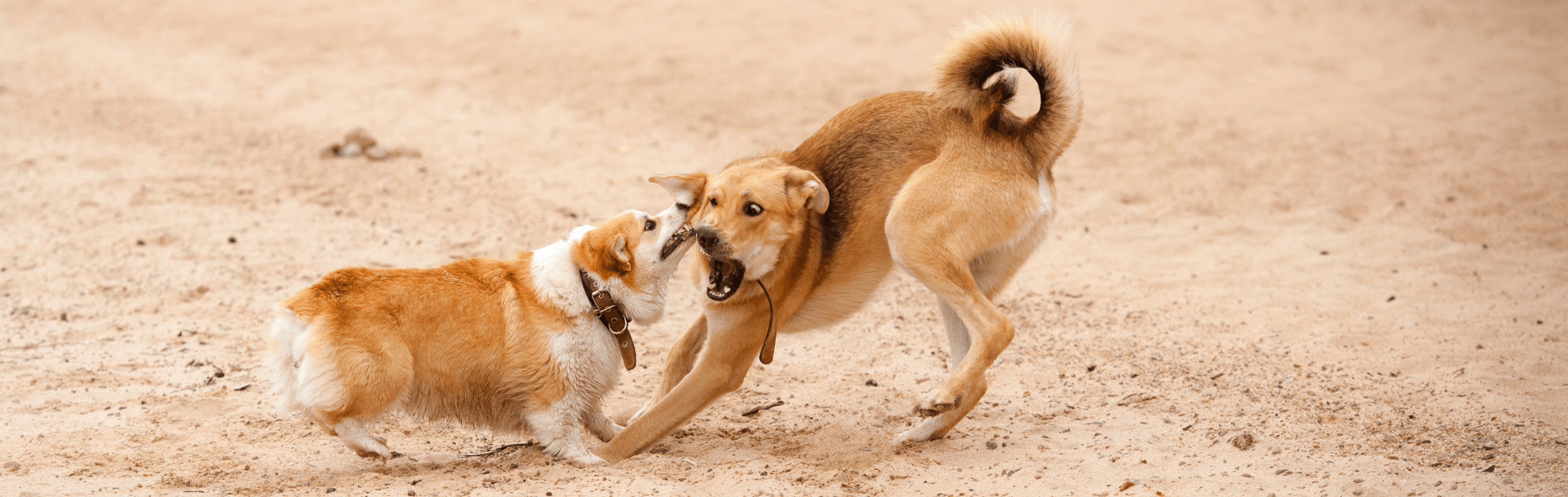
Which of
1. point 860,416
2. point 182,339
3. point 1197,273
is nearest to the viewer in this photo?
point 860,416

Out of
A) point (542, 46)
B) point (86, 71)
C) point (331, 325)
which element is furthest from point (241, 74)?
point (331, 325)

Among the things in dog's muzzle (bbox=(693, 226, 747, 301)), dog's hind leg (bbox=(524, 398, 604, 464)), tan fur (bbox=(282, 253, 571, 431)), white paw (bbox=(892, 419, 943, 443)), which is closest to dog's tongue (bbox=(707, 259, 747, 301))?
dog's muzzle (bbox=(693, 226, 747, 301))

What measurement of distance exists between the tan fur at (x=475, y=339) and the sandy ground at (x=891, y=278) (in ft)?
0.81

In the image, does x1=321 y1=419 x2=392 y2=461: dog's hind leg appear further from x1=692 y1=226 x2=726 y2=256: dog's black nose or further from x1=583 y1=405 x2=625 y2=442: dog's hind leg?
x1=692 y1=226 x2=726 y2=256: dog's black nose

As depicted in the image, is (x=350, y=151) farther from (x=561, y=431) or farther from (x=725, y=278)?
(x=725, y=278)

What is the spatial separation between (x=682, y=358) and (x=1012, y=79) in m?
1.89

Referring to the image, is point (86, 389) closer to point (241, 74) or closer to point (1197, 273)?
point (1197, 273)

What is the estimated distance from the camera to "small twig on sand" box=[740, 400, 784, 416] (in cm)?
529

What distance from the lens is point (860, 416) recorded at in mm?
5207

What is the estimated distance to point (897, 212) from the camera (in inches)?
183

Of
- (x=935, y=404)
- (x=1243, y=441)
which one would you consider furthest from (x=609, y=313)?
(x=1243, y=441)

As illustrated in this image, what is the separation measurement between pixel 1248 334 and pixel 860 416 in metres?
2.23

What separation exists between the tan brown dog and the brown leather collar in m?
0.29

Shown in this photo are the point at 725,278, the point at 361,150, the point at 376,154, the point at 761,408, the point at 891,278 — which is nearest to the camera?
the point at 725,278
